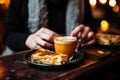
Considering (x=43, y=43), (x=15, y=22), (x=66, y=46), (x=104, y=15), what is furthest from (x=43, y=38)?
(x=104, y=15)

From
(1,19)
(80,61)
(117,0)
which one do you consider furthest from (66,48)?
(1,19)

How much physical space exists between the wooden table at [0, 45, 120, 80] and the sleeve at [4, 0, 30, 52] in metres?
0.28

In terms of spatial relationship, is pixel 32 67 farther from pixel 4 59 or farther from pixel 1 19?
pixel 1 19

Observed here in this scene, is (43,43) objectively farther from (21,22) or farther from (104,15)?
(104,15)

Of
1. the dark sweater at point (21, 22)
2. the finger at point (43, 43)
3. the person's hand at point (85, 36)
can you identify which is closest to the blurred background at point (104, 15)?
the dark sweater at point (21, 22)

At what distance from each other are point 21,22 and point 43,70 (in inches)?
20.7

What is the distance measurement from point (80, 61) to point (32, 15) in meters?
0.49

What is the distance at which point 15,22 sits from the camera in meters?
1.12

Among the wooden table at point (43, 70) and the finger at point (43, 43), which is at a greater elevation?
the finger at point (43, 43)

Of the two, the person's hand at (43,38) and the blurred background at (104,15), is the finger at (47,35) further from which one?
the blurred background at (104,15)

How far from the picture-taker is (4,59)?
769mm

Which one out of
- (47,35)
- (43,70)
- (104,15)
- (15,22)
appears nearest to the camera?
(43,70)

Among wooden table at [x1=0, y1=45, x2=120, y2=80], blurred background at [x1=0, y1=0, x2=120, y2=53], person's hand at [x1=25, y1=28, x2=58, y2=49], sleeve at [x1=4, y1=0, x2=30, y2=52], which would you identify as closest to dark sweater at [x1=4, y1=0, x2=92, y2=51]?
sleeve at [x1=4, y1=0, x2=30, y2=52]

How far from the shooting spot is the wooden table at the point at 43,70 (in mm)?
621
